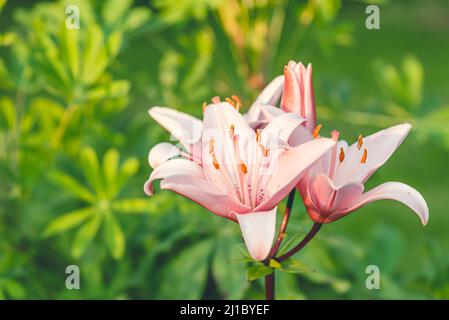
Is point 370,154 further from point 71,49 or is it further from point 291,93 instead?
point 71,49

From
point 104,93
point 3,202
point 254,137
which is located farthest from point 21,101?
point 254,137

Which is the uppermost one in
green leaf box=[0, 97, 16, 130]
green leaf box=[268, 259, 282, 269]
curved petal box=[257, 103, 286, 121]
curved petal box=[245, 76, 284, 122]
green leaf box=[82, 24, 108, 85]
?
green leaf box=[82, 24, 108, 85]

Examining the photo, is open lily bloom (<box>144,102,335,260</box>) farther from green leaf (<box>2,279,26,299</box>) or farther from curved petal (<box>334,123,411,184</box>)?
green leaf (<box>2,279,26,299</box>)

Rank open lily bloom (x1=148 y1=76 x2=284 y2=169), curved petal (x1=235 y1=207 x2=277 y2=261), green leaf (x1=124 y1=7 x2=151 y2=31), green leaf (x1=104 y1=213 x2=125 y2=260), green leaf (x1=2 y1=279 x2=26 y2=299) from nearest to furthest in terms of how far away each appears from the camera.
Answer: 1. curved petal (x1=235 y1=207 x2=277 y2=261)
2. open lily bloom (x1=148 y1=76 x2=284 y2=169)
3. green leaf (x1=2 y1=279 x2=26 y2=299)
4. green leaf (x1=104 y1=213 x2=125 y2=260)
5. green leaf (x1=124 y1=7 x2=151 y2=31)

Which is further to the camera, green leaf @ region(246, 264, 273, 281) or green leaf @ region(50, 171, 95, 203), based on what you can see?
green leaf @ region(50, 171, 95, 203)

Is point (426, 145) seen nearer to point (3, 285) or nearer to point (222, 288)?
point (222, 288)

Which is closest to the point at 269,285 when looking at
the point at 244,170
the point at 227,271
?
the point at 244,170

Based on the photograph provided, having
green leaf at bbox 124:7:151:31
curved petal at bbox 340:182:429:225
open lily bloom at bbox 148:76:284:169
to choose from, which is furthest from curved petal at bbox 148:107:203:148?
green leaf at bbox 124:7:151:31
